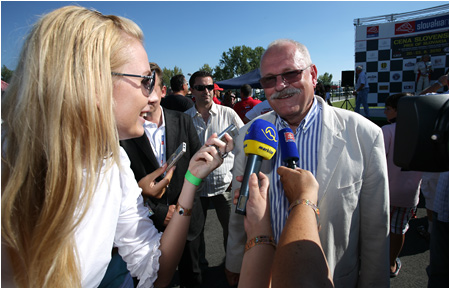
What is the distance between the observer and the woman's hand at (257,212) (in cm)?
112

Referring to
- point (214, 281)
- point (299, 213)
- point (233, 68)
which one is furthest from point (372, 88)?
point (233, 68)

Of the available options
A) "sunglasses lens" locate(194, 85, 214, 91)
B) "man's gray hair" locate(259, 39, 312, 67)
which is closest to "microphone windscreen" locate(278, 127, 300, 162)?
"man's gray hair" locate(259, 39, 312, 67)

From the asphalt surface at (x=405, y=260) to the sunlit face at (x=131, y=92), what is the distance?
2239mm

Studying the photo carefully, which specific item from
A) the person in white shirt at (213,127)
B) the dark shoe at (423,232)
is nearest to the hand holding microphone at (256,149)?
the person in white shirt at (213,127)

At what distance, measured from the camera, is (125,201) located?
4.28 ft

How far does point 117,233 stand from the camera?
4.32 ft

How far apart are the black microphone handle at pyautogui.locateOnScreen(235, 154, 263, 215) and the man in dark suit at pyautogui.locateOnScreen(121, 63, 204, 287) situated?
3.54 ft

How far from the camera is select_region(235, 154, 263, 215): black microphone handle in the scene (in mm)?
1183

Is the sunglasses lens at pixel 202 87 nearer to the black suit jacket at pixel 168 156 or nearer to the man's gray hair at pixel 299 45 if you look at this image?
the black suit jacket at pixel 168 156

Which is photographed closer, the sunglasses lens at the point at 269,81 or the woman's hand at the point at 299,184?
the woman's hand at the point at 299,184

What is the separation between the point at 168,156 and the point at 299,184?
1491 mm

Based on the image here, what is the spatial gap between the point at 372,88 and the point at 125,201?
1493 centimetres

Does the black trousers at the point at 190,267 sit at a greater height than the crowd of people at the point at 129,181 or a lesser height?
lesser

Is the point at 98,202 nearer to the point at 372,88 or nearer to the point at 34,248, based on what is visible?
the point at 34,248
